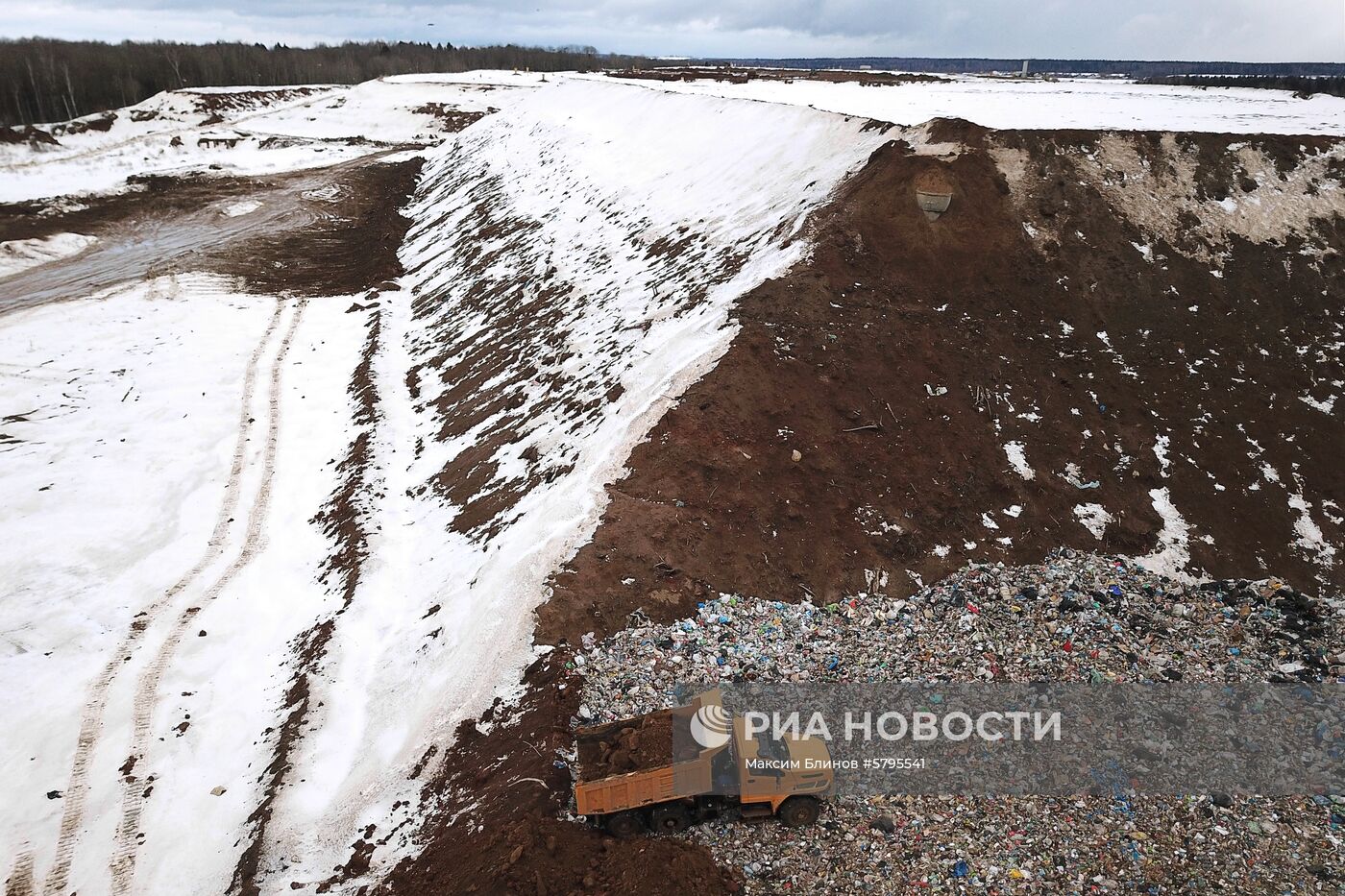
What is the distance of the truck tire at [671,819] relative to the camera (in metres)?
8.25

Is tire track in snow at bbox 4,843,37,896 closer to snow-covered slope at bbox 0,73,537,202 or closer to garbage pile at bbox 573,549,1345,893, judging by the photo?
garbage pile at bbox 573,549,1345,893

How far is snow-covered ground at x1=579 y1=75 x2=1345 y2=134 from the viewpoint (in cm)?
2447

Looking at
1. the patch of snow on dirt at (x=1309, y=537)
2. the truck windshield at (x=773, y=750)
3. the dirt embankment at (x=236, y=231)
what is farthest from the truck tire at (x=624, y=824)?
the dirt embankment at (x=236, y=231)

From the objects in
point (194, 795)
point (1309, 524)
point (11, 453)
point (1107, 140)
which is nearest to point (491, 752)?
point (194, 795)

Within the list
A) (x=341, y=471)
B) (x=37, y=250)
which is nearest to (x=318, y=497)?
(x=341, y=471)

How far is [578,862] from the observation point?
7.84 m

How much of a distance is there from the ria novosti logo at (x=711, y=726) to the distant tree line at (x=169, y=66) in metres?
108

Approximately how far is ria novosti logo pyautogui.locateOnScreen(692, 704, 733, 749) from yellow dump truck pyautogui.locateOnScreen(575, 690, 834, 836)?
1cm

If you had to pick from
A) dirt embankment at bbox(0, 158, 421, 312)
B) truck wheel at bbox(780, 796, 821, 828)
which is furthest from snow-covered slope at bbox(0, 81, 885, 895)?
truck wheel at bbox(780, 796, 821, 828)

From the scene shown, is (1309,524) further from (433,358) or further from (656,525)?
(433,358)

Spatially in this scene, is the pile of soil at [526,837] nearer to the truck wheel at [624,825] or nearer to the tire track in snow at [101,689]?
the truck wheel at [624,825]

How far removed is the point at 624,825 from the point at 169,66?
133236 millimetres

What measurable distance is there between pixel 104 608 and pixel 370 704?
25.5ft

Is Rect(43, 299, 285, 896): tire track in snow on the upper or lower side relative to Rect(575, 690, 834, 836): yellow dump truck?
lower
